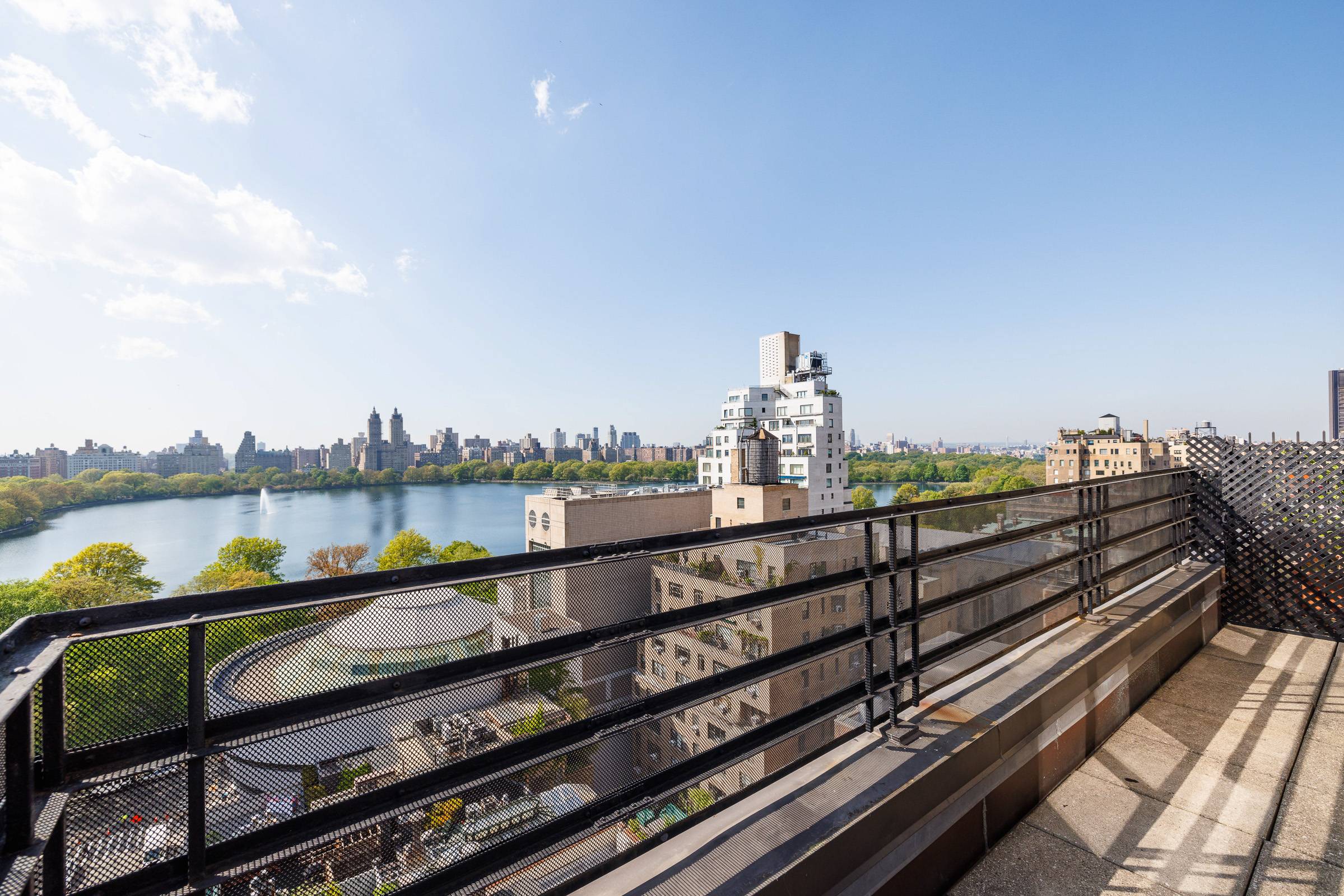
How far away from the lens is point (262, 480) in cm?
8331

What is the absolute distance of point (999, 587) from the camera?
2.25 meters

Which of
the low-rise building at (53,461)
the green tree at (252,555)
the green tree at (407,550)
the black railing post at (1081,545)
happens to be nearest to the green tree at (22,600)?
the green tree at (252,555)

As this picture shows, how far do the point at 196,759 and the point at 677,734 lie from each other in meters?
1.00

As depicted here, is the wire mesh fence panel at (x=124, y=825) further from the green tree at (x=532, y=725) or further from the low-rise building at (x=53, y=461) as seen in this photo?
the low-rise building at (x=53, y=461)

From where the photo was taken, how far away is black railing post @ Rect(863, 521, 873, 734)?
180 centimetres

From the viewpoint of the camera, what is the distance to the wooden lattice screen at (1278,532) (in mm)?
3910

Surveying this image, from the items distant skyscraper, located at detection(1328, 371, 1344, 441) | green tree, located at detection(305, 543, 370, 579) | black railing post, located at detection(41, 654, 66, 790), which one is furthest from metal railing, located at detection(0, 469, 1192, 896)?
distant skyscraper, located at detection(1328, 371, 1344, 441)

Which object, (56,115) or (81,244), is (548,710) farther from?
(81,244)

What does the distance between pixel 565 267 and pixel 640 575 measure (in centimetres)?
4338

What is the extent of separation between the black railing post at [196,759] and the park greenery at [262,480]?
74.2 m

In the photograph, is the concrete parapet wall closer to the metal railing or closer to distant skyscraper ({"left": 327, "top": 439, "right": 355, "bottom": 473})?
the metal railing

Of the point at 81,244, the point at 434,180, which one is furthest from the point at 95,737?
the point at 81,244

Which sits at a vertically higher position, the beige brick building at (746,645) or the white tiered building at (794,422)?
the white tiered building at (794,422)

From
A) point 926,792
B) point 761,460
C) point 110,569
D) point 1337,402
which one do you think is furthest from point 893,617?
point 1337,402
